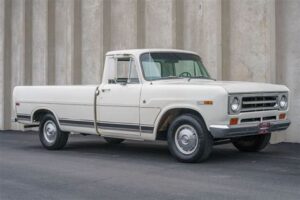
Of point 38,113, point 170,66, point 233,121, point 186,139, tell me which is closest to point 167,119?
point 186,139

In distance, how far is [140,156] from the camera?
33.2 feet

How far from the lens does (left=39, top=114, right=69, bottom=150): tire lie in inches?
451

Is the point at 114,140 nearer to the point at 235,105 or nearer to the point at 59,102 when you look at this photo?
the point at 59,102

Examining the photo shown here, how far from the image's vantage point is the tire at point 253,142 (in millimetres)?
10000

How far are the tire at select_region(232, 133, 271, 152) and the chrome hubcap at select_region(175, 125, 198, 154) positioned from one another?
134 cm

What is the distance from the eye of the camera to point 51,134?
11.6 meters

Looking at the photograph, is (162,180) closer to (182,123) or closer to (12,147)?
(182,123)

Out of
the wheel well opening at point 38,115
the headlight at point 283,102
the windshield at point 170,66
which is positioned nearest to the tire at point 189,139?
the windshield at point 170,66

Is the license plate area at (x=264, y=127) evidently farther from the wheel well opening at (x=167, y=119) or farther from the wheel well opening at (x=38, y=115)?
the wheel well opening at (x=38, y=115)

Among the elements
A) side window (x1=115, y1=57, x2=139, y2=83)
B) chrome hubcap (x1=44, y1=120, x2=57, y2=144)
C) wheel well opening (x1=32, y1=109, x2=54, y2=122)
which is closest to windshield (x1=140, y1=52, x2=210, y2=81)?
side window (x1=115, y1=57, x2=139, y2=83)

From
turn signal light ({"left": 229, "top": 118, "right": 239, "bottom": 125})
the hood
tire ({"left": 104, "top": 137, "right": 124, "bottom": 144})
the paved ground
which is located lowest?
the paved ground

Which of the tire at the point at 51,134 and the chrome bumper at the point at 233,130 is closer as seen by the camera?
the chrome bumper at the point at 233,130

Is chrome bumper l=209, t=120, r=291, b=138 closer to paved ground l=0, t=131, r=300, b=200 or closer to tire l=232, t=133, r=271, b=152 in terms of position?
paved ground l=0, t=131, r=300, b=200

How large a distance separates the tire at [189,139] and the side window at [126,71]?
1316 millimetres
